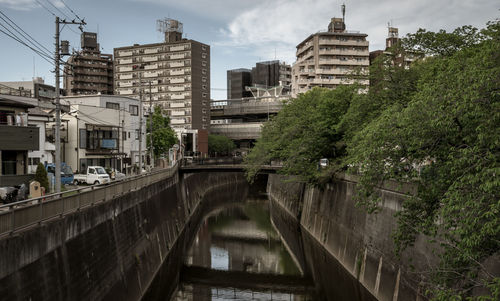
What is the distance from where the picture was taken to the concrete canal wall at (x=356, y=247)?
20.0m

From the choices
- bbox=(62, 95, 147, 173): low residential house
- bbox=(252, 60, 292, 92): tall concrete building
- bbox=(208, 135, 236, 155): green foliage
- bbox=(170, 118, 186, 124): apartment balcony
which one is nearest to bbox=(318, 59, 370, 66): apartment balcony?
bbox=(208, 135, 236, 155): green foliage

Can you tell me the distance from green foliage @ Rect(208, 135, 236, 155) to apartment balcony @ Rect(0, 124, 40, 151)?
7982 centimetres

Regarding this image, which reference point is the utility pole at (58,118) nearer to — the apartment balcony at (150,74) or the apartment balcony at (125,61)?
the apartment balcony at (150,74)

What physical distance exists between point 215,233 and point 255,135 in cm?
7421

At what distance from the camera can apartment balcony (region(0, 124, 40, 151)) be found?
2903 cm

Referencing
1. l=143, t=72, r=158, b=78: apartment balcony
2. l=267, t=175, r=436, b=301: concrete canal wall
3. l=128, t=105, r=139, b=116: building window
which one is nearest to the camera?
l=267, t=175, r=436, b=301: concrete canal wall

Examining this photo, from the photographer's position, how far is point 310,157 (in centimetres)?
3859

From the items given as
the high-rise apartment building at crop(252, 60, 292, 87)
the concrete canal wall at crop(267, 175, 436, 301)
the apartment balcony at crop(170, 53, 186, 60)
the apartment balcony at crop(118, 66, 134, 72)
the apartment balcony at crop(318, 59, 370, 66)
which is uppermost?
the high-rise apartment building at crop(252, 60, 292, 87)

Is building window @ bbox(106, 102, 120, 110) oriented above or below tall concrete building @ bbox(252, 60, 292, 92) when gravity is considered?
below

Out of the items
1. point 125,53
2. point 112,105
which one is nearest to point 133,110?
point 112,105

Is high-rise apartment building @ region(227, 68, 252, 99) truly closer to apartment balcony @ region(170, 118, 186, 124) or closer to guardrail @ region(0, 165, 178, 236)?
apartment balcony @ region(170, 118, 186, 124)

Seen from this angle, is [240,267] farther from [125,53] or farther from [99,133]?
[125,53]

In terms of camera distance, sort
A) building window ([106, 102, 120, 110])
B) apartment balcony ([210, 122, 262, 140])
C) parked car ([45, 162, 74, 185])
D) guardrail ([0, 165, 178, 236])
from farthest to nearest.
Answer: apartment balcony ([210, 122, 262, 140])
building window ([106, 102, 120, 110])
parked car ([45, 162, 74, 185])
guardrail ([0, 165, 178, 236])

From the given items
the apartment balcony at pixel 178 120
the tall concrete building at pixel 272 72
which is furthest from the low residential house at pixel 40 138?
the tall concrete building at pixel 272 72
